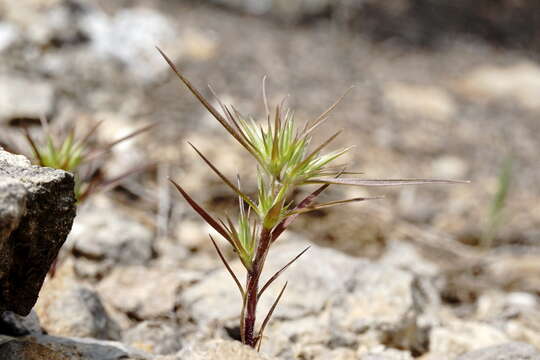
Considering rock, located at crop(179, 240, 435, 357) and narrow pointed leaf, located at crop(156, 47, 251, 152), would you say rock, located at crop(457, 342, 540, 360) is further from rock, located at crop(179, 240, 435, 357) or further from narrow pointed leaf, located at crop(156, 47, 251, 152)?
narrow pointed leaf, located at crop(156, 47, 251, 152)

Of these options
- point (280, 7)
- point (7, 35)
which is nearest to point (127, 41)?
point (7, 35)

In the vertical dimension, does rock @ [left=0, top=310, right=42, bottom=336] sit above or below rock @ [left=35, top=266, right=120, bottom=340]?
below

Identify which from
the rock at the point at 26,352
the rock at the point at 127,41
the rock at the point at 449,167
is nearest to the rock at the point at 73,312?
the rock at the point at 26,352

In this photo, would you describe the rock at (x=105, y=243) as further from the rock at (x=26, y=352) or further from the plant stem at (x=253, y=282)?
the plant stem at (x=253, y=282)

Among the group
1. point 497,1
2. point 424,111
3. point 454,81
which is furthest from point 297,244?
point 497,1

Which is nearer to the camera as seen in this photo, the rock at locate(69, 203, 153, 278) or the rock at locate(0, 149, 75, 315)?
the rock at locate(0, 149, 75, 315)

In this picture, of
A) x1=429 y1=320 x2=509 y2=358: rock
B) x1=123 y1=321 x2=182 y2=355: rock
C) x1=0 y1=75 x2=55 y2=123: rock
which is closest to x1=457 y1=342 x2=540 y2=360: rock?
x1=429 y1=320 x2=509 y2=358: rock
